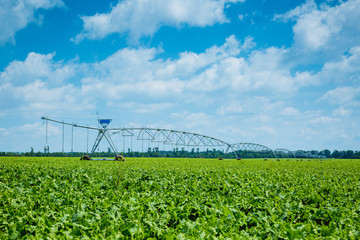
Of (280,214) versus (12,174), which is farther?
(12,174)

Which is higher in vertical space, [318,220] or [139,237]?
[139,237]

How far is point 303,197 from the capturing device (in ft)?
34.5

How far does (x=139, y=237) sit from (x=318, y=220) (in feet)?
Result: 18.5

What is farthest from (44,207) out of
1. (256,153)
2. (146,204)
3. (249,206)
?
(256,153)

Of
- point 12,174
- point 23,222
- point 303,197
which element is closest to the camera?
point 23,222

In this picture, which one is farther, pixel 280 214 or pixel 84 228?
pixel 280 214

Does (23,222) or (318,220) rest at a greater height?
(23,222)

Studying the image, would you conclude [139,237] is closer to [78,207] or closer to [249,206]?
[78,207]

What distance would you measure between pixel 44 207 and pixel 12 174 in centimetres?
1179

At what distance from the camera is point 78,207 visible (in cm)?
729

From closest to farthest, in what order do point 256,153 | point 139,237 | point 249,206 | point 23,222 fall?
point 139,237 → point 23,222 → point 249,206 → point 256,153

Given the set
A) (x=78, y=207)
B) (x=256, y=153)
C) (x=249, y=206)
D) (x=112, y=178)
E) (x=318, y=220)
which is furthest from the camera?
(x=256, y=153)

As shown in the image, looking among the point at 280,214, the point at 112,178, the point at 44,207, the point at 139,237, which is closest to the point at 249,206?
the point at 280,214

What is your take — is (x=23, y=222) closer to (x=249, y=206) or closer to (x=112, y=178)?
(x=249, y=206)
